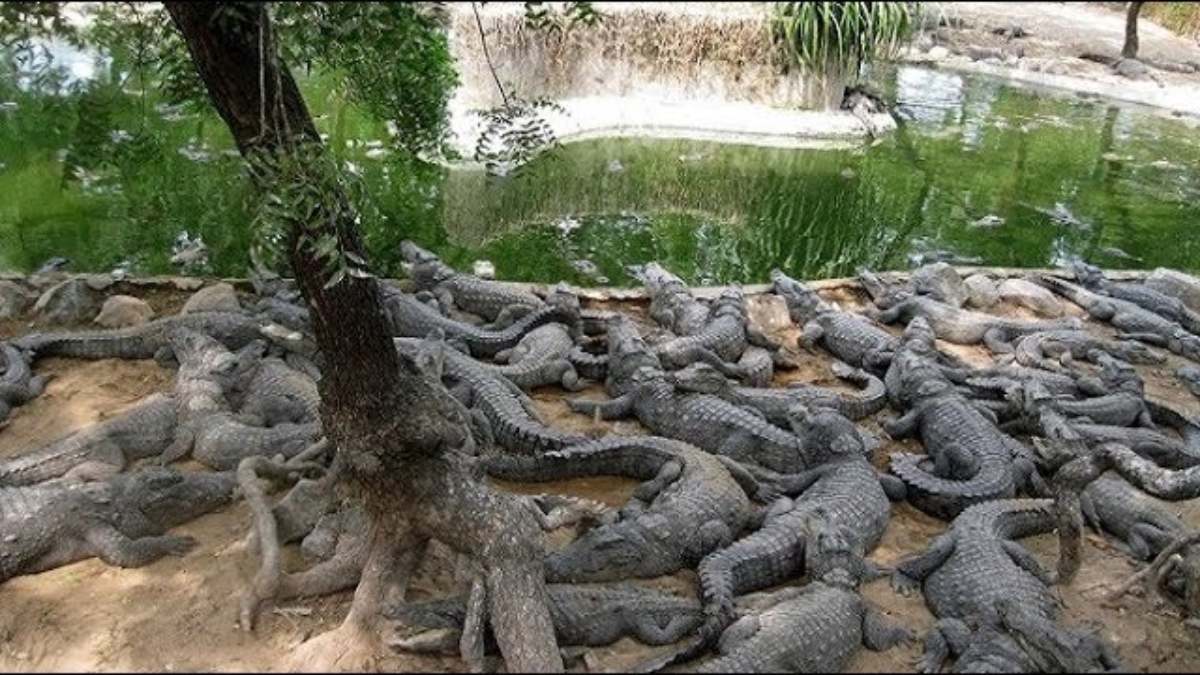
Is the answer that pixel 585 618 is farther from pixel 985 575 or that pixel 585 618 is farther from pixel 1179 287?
pixel 1179 287

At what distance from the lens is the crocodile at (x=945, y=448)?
5.23 metres

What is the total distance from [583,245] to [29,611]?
674cm

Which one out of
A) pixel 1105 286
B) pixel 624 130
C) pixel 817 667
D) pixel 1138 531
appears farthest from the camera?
pixel 624 130

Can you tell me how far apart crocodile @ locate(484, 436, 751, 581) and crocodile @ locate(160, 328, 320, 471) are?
0.99m

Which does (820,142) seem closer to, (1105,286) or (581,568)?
(1105,286)

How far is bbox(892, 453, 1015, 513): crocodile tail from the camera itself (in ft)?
16.9

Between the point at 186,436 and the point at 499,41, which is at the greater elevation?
the point at 499,41

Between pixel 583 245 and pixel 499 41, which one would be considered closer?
pixel 583 245

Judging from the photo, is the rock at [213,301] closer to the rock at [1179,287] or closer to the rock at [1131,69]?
the rock at [1179,287]

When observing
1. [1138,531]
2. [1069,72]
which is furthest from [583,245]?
[1069,72]

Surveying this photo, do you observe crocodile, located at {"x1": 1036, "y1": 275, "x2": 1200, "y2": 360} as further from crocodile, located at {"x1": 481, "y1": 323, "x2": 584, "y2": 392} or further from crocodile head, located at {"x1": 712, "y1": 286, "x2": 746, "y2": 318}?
crocodile, located at {"x1": 481, "y1": 323, "x2": 584, "y2": 392}

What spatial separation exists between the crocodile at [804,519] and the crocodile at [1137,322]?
384 centimetres

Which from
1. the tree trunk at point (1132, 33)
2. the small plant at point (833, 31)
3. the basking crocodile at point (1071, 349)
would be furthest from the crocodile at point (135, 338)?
the tree trunk at point (1132, 33)

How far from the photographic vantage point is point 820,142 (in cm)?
→ 1489
